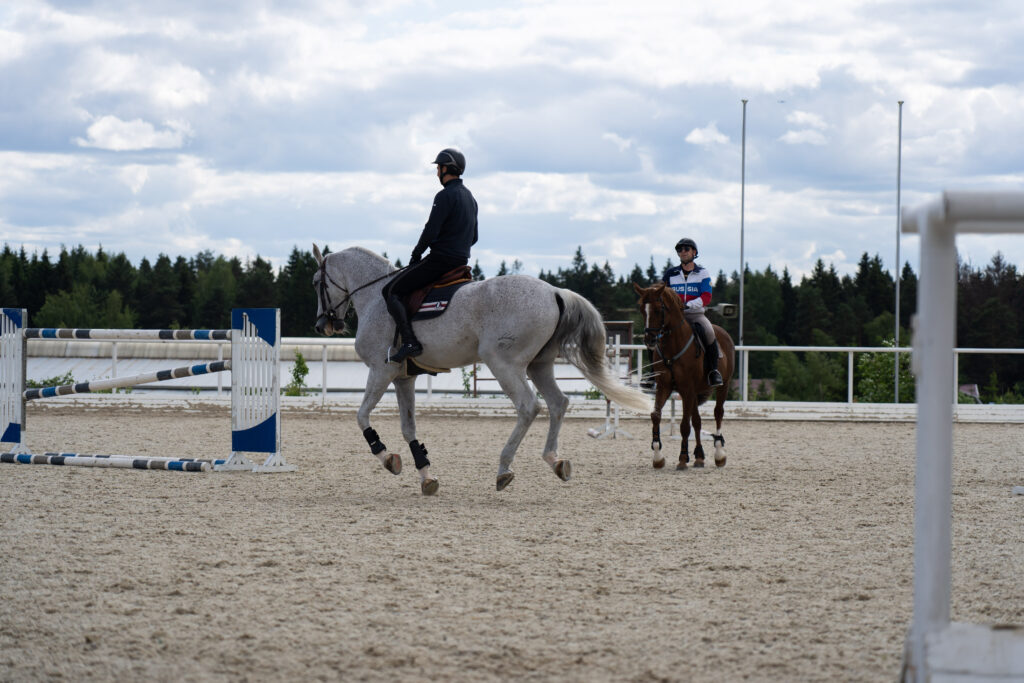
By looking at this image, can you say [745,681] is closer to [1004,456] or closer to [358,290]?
[358,290]

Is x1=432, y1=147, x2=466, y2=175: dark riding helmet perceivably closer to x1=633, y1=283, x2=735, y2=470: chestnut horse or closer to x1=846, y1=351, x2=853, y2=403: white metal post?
x1=633, y1=283, x2=735, y2=470: chestnut horse

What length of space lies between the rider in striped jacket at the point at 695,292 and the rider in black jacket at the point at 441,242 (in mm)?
2859

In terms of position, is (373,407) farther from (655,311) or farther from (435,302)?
(655,311)

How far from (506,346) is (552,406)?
67 cm

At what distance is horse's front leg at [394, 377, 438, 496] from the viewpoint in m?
7.80

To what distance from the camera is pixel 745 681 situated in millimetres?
3432

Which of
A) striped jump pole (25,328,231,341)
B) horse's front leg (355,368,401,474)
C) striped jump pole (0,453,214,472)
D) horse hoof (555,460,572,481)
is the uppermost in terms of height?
striped jump pole (25,328,231,341)

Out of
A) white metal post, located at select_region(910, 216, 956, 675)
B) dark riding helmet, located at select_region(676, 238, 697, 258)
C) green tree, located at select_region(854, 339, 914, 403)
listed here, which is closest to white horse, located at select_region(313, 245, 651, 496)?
dark riding helmet, located at select_region(676, 238, 697, 258)

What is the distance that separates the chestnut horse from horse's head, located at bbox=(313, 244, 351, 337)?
2.65m

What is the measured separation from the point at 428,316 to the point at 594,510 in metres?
1.98

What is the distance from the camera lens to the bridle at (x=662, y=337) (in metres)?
9.55

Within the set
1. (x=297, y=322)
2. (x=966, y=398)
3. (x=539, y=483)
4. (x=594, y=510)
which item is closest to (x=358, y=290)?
(x=539, y=483)

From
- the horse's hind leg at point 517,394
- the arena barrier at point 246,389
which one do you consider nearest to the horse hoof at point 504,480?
the horse's hind leg at point 517,394

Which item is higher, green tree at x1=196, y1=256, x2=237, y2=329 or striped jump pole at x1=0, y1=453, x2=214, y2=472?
green tree at x1=196, y1=256, x2=237, y2=329
